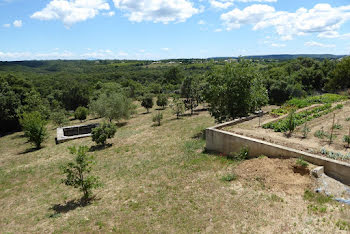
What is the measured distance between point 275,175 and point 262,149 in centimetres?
202

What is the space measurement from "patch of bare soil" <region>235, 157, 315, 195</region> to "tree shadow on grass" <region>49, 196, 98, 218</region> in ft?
21.8

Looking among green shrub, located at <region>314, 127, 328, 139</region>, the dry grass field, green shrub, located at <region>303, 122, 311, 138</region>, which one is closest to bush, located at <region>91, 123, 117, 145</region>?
the dry grass field

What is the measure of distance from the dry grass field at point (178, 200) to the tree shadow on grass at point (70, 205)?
0.15 feet

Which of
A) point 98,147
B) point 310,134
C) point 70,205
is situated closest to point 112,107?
point 98,147

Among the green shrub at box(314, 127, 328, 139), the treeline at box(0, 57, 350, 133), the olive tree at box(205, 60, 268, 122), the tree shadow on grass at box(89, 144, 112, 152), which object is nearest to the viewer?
the green shrub at box(314, 127, 328, 139)

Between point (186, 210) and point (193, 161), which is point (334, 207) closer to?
point (186, 210)

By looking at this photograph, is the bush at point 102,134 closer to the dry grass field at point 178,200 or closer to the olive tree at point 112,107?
the dry grass field at point 178,200

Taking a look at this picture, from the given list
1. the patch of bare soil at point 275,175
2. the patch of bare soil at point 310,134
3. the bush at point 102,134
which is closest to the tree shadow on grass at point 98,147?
the bush at point 102,134

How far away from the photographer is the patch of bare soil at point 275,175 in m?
8.04

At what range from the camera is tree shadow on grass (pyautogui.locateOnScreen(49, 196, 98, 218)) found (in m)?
9.34

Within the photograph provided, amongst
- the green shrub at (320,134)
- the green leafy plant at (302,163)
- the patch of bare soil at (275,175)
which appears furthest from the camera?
the green shrub at (320,134)

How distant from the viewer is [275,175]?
8.80 meters

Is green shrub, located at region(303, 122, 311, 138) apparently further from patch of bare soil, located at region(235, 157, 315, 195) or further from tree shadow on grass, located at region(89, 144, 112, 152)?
tree shadow on grass, located at region(89, 144, 112, 152)

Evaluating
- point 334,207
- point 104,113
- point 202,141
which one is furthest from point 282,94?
point 334,207
